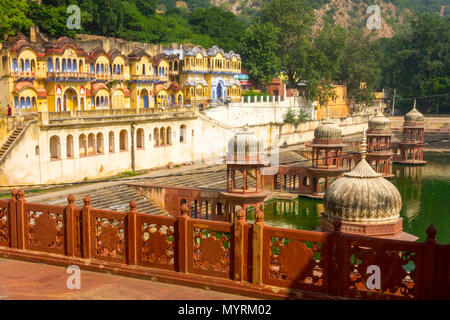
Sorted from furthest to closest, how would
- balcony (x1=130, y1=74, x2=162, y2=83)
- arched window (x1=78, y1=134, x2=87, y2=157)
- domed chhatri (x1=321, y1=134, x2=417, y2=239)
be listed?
balcony (x1=130, y1=74, x2=162, y2=83), arched window (x1=78, y1=134, x2=87, y2=157), domed chhatri (x1=321, y1=134, x2=417, y2=239)

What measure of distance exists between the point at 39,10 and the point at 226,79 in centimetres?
1803

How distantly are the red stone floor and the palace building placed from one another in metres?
27.1

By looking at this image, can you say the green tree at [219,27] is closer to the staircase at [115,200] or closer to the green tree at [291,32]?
the green tree at [291,32]

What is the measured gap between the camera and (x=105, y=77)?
42.4 m

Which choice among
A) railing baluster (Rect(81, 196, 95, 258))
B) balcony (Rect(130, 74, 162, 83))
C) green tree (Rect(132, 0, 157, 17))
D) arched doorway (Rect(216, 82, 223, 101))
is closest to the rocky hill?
green tree (Rect(132, 0, 157, 17))

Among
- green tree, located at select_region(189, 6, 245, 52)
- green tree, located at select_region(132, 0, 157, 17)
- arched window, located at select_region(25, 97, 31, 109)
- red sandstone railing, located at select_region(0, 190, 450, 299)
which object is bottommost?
red sandstone railing, located at select_region(0, 190, 450, 299)

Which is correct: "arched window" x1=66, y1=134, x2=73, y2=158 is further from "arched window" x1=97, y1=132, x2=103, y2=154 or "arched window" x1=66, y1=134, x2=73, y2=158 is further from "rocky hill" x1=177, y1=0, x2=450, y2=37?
"rocky hill" x1=177, y1=0, x2=450, y2=37

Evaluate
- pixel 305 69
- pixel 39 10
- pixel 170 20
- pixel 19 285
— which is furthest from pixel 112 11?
pixel 19 285

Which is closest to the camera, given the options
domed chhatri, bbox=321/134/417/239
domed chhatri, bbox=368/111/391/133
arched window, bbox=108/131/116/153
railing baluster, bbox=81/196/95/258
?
railing baluster, bbox=81/196/95/258

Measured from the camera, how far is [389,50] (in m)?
94.1

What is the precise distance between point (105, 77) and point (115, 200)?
574 inches

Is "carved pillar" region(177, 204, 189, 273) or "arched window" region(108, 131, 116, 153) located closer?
"carved pillar" region(177, 204, 189, 273)

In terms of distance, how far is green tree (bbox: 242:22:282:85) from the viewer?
5931 centimetres
